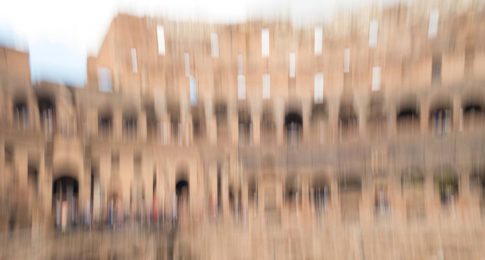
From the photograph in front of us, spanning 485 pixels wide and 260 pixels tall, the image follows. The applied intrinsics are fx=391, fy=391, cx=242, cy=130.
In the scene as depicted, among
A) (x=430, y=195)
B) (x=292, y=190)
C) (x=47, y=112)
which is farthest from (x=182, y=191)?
(x=430, y=195)

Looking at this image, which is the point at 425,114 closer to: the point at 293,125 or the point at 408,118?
the point at 408,118

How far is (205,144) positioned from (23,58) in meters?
10.2

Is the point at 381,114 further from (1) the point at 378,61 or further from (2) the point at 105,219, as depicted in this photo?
(2) the point at 105,219

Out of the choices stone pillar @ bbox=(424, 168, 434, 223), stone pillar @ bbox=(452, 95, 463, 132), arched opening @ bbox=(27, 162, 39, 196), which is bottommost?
stone pillar @ bbox=(424, 168, 434, 223)

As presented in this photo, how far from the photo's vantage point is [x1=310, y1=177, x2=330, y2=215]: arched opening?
22.3 m

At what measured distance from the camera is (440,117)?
22109mm

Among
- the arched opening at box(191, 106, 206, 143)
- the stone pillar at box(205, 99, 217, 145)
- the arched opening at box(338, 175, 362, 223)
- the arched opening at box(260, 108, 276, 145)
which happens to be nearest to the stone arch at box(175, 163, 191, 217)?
the stone pillar at box(205, 99, 217, 145)

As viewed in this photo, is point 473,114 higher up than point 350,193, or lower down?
higher up

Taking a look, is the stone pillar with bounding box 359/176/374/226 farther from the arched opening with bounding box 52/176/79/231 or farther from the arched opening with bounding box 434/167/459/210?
the arched opening with bounding box 52/176/79/231

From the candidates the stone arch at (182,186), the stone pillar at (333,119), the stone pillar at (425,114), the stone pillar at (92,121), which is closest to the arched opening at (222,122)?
the stone arch at (182,186)

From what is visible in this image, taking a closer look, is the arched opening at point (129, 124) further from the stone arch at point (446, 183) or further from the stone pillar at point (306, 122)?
the stone arch at point (446, 183)

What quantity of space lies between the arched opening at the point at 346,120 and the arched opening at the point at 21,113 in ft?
55.9

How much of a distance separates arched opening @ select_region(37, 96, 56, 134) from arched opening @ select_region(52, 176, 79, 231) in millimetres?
2815

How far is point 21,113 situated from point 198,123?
31.0ft
